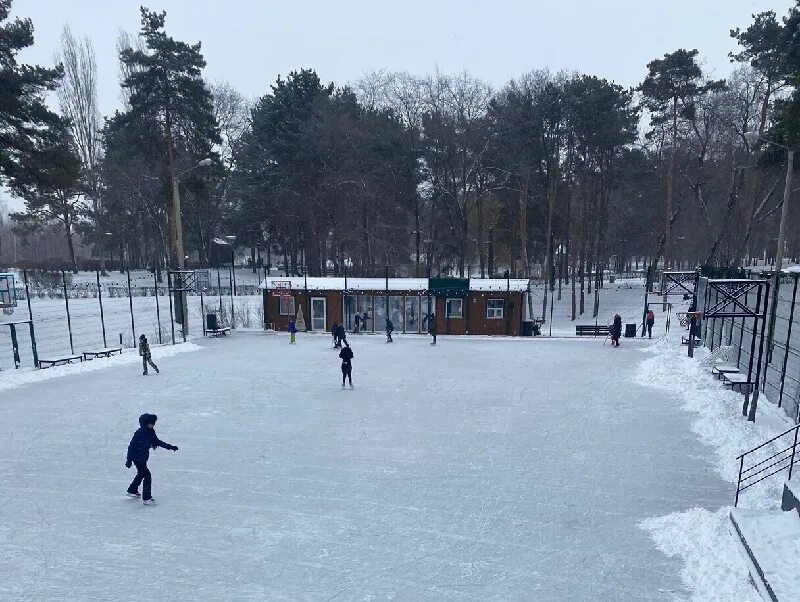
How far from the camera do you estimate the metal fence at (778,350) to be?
11.6 meters

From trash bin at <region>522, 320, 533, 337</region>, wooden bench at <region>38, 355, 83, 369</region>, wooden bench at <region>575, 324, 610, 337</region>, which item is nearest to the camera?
wooden bench at <region>38, 355, 83, 369</region>

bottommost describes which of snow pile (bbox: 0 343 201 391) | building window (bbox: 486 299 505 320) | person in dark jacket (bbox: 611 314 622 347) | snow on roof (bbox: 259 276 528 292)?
snow pile (bbox: 0 343 201 391)

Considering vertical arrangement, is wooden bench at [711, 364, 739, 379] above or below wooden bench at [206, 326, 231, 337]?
above

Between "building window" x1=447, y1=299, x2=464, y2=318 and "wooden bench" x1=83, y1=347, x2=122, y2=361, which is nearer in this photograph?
"wooden bench" x1=83, y1=347, x2=122, y2=361

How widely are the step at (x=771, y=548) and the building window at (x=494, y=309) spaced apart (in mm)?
18093

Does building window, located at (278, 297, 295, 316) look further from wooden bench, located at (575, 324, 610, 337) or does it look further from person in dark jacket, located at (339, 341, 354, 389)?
wooden bench, located at (575, 324, 610, 337)

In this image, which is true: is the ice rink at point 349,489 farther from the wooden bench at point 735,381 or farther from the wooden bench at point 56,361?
the wooden bench at point 56,361

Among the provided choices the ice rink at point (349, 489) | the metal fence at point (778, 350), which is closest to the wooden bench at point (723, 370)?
the metal fence at point (778, 350)

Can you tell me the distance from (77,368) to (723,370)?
20.9 meters

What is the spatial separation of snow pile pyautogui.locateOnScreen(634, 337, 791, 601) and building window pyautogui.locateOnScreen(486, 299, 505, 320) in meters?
9.32

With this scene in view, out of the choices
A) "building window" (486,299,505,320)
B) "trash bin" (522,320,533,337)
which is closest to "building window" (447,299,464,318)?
"building window" (486,299,505,320)

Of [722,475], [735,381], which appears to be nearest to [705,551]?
[722,475]

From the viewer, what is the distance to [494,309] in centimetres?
2528

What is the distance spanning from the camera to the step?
5707mm
